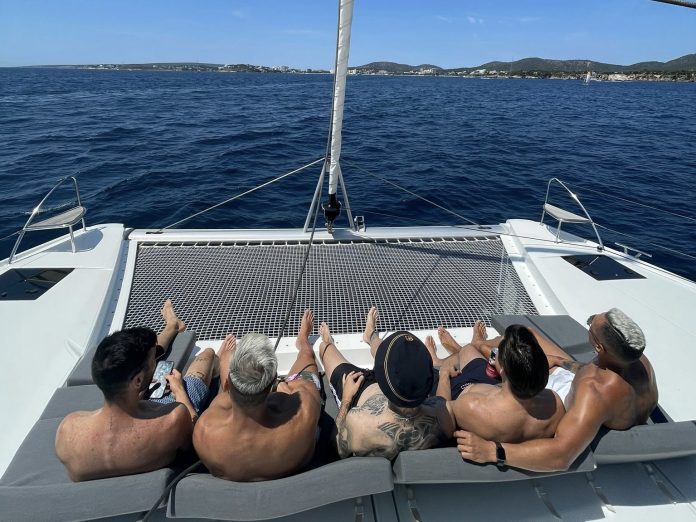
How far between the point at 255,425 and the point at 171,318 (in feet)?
6.83

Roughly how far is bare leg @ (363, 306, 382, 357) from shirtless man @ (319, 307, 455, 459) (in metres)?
0.93

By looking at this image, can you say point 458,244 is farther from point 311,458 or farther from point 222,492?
point 222,492

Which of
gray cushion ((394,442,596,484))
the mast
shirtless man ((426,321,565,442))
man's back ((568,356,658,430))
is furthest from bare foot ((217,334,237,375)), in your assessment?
man's back ((568,356,658,430))

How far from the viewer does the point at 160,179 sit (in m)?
12.4

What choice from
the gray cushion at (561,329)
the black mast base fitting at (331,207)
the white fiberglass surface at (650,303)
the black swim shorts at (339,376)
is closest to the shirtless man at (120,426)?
the black swim shorts at (339,376)

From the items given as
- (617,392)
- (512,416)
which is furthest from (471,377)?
(617,392)

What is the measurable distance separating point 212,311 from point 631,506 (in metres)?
3.61

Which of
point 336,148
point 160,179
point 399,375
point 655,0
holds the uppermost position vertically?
point 655,0

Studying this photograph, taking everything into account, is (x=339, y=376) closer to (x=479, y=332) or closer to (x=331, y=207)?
(x=479, y=332)

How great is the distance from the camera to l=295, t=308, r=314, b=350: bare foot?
3682 millimetres

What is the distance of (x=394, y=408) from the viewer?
219cm

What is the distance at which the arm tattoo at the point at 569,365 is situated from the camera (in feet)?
10.1

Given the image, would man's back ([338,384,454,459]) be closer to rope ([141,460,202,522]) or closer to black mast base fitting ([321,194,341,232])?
rope ([141,460,202,522])

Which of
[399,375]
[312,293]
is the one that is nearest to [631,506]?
[399,375]
